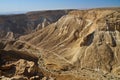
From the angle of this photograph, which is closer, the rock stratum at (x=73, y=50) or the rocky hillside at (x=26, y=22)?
the rock stratum at (x=73, y=50)

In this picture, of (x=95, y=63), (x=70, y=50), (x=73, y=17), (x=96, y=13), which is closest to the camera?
(x=95, y=63)

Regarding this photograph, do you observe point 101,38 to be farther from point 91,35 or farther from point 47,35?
point 47,35

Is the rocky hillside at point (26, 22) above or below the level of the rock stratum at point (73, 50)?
above

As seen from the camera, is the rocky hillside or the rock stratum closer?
the rock stratum

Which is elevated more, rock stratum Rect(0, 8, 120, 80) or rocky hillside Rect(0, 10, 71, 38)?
rocky hillside Rect(0, 10, 71, 38)

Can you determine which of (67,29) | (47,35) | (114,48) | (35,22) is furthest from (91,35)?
(35,22)
